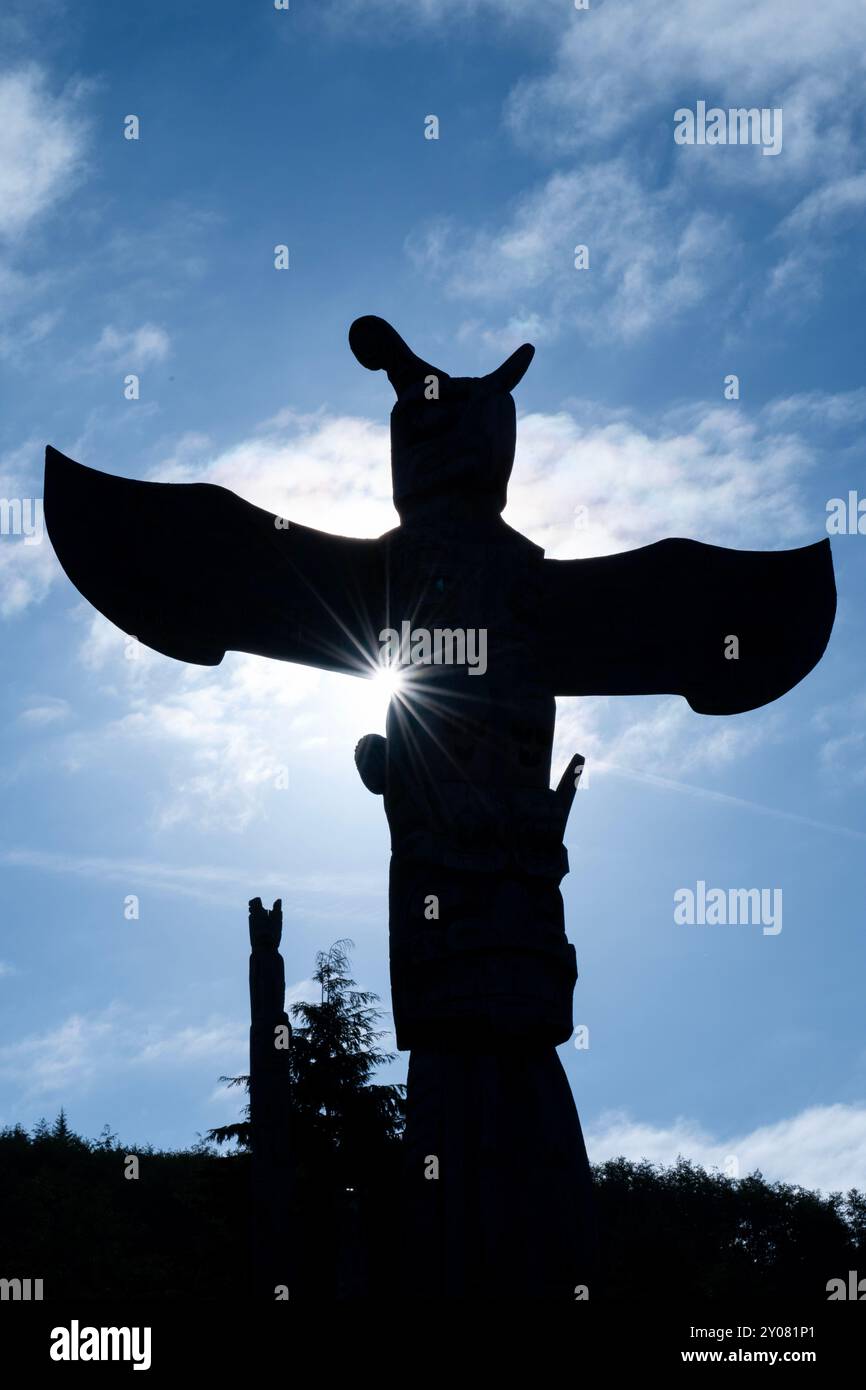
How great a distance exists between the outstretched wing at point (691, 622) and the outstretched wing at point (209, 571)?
4.21 feet

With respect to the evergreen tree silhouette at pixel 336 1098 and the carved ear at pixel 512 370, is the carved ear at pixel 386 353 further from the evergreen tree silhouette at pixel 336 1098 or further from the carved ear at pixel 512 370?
the evergreen tree silhouette at pixel 336 1098

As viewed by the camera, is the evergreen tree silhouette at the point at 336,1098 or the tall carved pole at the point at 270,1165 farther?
the evergreen tree silhouette at the point at 336,1098

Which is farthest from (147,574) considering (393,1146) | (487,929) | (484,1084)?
(393,1146)

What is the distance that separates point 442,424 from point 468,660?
5.16ft

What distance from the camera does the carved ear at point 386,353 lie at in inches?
344

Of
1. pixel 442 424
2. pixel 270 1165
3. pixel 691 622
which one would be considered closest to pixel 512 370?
pixel 442 424

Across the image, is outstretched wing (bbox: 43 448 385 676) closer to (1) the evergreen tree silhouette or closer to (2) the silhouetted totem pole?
(2) the silhouetted totem pole

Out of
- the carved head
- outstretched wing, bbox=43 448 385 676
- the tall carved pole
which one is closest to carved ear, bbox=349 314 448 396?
the carved head

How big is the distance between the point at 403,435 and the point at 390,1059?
38.4 feet

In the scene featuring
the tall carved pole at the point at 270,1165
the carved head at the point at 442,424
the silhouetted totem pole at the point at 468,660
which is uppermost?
the carved head at the point at 442,424

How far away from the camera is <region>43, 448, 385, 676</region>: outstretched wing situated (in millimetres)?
8133

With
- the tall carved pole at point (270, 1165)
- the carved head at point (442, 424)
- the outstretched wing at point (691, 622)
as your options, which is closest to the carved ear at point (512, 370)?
the carved head at point (442, 424)

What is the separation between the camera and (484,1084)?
7184 millimetres
